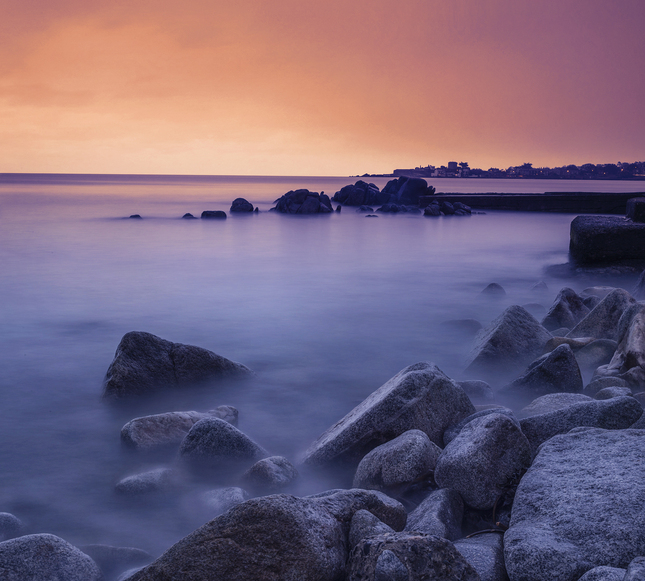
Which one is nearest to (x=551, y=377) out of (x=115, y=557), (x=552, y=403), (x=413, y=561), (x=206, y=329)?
(x=552, y=403)

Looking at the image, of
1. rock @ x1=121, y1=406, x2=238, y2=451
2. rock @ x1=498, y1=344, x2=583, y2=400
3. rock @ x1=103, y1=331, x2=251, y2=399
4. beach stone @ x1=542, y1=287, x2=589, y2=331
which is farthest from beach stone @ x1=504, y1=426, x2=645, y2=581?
beach stone @ x1=542, y1=287, x2=589, y2=331

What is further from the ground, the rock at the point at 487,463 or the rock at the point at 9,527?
the rock at the point at 487,463

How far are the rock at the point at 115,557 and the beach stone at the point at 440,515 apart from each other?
1.28 m

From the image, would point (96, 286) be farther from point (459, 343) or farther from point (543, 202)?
point (543, 202)

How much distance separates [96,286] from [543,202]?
70.5 feet

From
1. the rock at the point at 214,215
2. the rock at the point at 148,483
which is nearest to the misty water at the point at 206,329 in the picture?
the rock at the point at 148,483

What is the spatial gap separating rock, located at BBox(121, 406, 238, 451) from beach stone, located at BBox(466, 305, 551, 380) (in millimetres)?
2681

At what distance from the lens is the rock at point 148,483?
322 cm

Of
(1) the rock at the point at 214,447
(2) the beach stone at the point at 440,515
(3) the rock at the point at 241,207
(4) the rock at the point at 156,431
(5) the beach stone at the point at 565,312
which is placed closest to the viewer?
(2) the beach stone at the point at 440,515

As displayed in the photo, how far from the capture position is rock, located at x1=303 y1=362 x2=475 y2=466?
328 cm

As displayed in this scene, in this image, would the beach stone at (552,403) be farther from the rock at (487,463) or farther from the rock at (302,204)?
the rock at (302,204)

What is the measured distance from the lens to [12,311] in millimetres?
7965

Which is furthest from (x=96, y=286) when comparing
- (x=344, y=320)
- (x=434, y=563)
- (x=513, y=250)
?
(x=513, y=250)

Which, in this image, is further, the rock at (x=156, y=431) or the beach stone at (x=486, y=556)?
the rock at (x=156, y=431)
